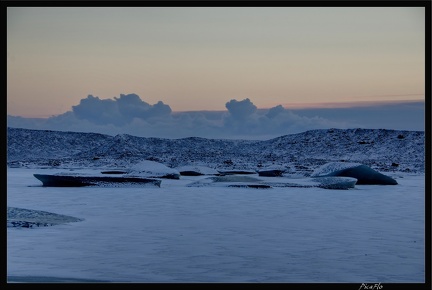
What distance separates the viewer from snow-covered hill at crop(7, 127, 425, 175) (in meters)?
60.8

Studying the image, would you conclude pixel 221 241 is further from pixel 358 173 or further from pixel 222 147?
pixel 222 147

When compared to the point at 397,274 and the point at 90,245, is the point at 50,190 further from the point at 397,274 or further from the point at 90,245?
the point at 397,274

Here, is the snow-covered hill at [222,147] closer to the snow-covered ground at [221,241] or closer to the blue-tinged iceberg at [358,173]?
the blue-tinged iceberg at [358,173]

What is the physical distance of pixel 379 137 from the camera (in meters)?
70.8

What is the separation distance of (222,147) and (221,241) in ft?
254

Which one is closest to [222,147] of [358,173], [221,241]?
[358,173]

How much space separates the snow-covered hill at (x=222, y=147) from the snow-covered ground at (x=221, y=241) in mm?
38958

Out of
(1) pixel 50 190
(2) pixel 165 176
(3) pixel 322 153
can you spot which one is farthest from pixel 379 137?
(1) pixel 50 190

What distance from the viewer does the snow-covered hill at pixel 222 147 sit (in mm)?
60781

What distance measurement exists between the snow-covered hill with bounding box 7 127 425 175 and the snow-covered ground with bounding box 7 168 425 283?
39.0 meters

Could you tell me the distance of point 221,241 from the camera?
1023 centimetres
